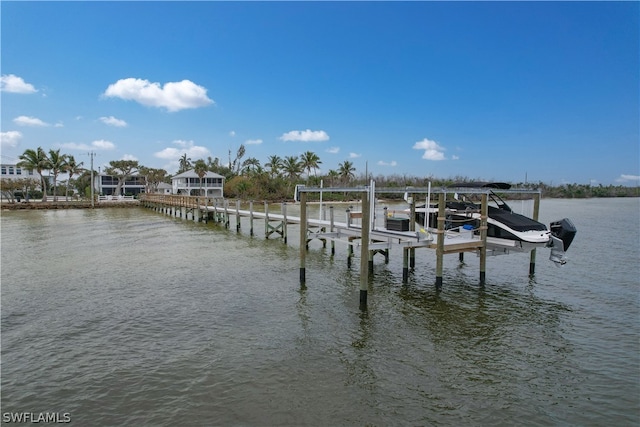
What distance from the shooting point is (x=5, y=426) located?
18.1 ft

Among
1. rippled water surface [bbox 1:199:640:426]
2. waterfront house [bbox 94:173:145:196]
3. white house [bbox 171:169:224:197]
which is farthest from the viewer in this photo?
waterfront house [bbox 94:173:145:196]

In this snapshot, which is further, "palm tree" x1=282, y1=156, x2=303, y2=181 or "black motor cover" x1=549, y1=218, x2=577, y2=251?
"palm tree" x1=282, y1=156, x2=303, y2=181

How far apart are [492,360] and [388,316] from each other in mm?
2779

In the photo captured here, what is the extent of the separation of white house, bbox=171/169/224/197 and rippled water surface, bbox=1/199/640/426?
4711 centimetres

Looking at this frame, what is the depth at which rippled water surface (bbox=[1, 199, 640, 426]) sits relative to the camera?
593 cm

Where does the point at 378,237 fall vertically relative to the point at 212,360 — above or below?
above

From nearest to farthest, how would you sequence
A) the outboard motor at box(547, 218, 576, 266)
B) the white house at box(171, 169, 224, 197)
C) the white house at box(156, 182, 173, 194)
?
1. the outboard motor at box(547, 218, 576, 266)
2. the white house at box(171, 169, 224, 197)
3. the white house at box(156, 182, 173, 194)

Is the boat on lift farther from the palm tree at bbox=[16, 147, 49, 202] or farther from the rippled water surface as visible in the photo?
the palm tree at bbox=[16, 147, 49, 202]

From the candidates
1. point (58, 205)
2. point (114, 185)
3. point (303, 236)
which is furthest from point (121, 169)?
point (303, 236)

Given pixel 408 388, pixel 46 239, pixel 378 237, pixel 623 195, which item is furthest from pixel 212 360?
pixel 623 195

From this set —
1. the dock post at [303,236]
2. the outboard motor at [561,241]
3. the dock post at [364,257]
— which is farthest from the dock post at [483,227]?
the dock post at [303,236]

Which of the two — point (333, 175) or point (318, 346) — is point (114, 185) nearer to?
point (333, 175)

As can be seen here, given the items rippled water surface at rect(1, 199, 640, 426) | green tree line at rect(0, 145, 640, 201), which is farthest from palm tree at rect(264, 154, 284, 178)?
rippled water surface at rect(1, 199, 640, 426)

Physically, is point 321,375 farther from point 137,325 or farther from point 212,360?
point 137,325
